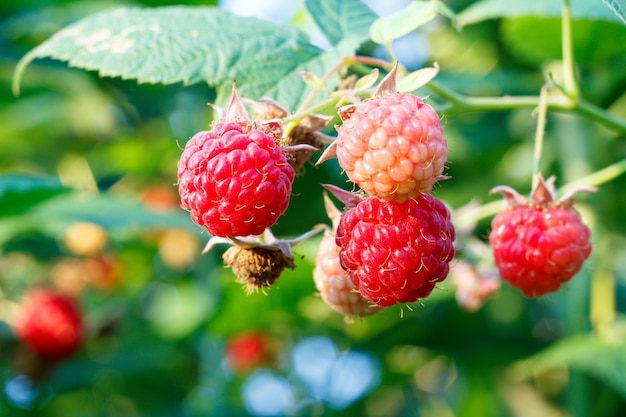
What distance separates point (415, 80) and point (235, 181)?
358mm

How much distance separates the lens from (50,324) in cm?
367

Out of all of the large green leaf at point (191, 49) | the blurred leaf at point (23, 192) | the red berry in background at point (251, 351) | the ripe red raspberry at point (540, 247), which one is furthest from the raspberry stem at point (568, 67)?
the red berry in background at point (251, 351)

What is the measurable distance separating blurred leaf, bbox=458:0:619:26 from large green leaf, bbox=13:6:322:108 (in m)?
0.68

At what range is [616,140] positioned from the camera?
10.1ft

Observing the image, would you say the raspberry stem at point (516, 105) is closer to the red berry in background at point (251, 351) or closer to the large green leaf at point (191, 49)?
the large green leaf at point (191, 49)

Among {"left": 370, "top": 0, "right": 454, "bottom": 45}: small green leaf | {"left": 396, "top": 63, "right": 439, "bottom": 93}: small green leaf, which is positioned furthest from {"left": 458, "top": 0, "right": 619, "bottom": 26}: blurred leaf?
{"left": 396, "top": 63, "right": 439, "bottom": 93}: small green leaf

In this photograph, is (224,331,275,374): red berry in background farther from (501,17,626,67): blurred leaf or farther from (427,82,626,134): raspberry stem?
(427,82,626,134): raspberry stem

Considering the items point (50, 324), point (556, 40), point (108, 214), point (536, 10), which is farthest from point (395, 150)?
point (50, 324)

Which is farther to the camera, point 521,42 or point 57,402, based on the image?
point 57,402

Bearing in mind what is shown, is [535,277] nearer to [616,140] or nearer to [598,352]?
[598,352]

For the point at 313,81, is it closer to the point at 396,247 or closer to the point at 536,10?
the point at 396,247

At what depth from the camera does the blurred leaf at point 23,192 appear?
235cm

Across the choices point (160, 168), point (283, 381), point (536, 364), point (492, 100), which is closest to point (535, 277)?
point (492, 100)

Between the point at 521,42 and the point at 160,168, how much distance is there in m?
2.10
